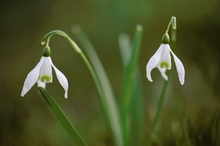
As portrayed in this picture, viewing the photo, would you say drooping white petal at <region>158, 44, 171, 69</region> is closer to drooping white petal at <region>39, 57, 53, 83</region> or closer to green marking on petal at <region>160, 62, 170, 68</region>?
green marking on petal at <region>160, 62, 170, 68</region>

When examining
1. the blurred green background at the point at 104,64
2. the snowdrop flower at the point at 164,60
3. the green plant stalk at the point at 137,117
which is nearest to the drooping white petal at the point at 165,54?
the snowdrop flower at the point at 164,60

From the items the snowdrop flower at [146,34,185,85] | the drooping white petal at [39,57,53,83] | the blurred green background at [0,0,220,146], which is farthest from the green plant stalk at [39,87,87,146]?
the blurred green background at [0,0,220,146]

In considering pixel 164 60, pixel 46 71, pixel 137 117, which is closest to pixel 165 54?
pixel 164 60

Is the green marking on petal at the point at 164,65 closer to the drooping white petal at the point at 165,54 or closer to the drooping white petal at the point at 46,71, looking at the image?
the drooping white petal at the point at 165,54

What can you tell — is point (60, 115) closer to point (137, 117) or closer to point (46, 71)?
point (46, 71)

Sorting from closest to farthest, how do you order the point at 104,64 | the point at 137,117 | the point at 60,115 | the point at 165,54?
the point at 165,54, the point at 60,115, the point at 137,117, the point at 104,64

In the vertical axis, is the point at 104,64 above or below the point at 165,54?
below

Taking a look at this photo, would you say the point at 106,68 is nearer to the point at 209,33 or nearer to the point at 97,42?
the point at 97,42
